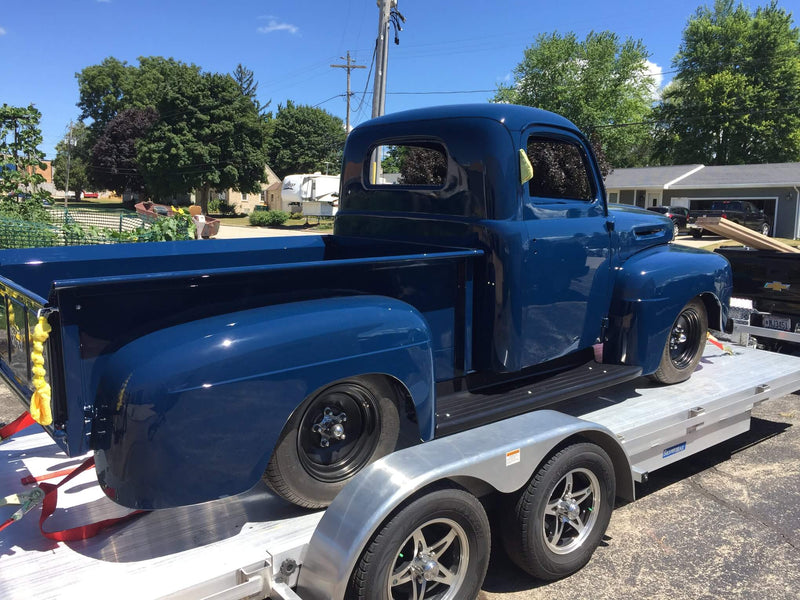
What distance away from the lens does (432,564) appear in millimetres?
2418

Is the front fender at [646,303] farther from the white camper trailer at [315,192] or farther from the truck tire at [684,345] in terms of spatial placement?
the white camper trailer at [315,192]

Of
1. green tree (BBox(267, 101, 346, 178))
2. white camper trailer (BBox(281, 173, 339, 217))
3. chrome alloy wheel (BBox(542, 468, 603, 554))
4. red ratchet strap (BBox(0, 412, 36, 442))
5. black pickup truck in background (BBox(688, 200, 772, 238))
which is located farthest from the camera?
green tree (BBox(267, 101, 346, 178))

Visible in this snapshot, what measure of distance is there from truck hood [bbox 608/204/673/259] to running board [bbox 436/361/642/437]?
0.79 m

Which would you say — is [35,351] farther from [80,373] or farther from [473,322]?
[473,322]

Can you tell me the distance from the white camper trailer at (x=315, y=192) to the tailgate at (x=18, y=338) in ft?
108

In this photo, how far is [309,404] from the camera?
2.51 metres

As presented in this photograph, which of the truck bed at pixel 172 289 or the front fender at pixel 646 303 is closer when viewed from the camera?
the truck bed at pixel 172 289

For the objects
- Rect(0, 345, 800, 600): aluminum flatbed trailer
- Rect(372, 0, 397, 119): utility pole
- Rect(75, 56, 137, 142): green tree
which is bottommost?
Rect(0, 345, 800, 600): aluminum flatbed trailer

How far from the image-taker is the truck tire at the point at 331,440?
98.0 inches

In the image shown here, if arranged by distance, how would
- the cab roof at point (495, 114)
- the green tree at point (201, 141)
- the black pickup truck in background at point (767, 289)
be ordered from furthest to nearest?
1. the green tree at point (201, 141)
2. the black pickup truck in background at point (767, 289)
3. the cab roof at point (495, 114)

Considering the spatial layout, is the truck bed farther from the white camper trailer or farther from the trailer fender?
the white camper trailer

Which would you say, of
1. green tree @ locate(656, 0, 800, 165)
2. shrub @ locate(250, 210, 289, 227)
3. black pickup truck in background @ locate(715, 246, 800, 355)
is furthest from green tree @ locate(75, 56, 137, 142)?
black pickup truck in background @ locate(715, 246, 800, 355)

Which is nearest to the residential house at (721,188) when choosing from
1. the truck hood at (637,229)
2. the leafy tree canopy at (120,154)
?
the truck hood at (637,229)

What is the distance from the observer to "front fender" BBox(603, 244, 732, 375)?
3928mm
